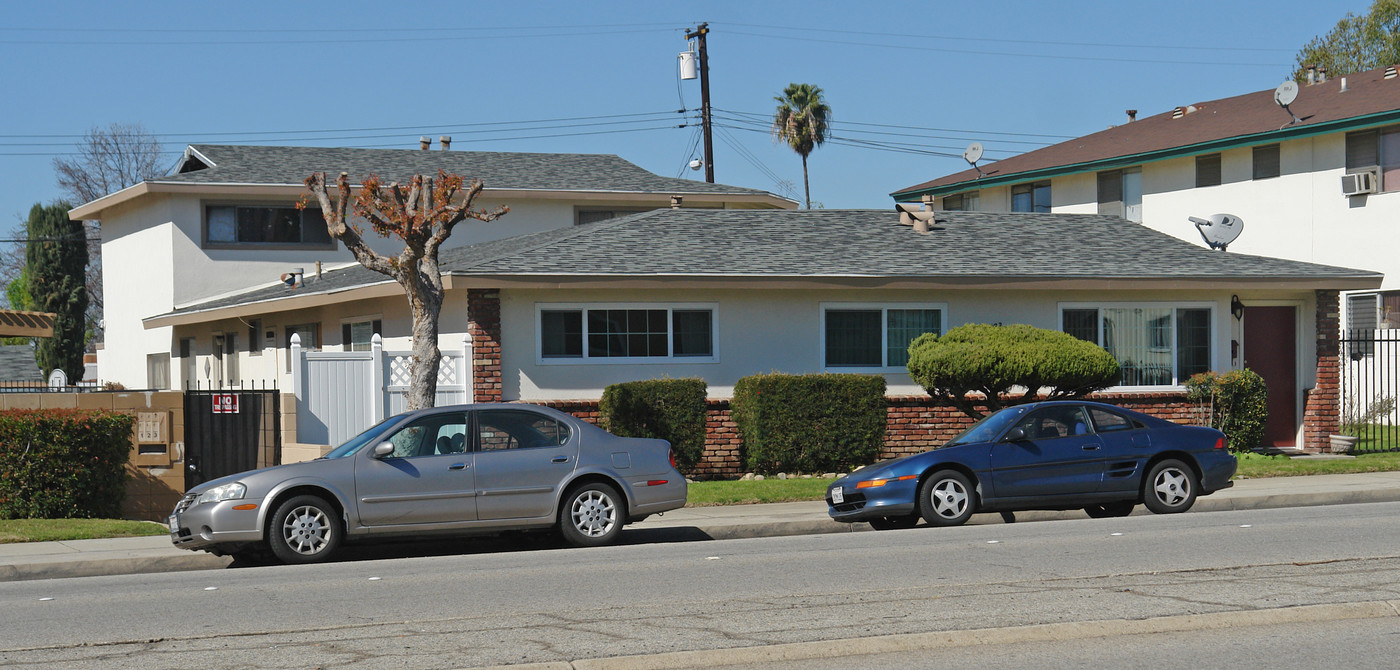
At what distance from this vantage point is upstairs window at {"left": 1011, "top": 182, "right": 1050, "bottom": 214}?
1442 inches

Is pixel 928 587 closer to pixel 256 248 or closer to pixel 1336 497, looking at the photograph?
pixel 1336 497

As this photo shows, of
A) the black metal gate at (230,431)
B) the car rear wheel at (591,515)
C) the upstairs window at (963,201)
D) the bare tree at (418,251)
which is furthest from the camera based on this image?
the upstairs window at (963,201)

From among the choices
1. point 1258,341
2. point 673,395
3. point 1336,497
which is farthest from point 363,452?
point 1258,341

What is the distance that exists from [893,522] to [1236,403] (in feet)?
29.3

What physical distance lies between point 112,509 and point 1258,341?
59.0 feet

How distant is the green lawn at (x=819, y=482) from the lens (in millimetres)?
16578

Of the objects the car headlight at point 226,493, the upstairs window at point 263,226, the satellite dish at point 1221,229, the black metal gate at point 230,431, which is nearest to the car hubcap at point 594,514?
the car headlight at point 226,493

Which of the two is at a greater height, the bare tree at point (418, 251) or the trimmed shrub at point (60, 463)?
the bare tree at point (418, 251)

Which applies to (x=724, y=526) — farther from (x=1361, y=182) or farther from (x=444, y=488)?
(x=1361, y=182)

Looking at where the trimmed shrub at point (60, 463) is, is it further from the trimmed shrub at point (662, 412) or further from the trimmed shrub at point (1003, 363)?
the trimmed shrub at point (1003, 363)

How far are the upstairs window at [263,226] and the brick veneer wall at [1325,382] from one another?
65.6 ft

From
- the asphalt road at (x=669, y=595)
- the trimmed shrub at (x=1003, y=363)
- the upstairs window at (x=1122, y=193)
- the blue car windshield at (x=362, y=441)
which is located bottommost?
the asphalt road at (x=669, y=595)

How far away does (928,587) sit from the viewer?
30.7 feet

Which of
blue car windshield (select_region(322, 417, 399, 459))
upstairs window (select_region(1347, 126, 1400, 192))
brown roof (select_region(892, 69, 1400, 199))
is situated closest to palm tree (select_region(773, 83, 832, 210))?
brown roof (select_region(892, 69, 1400, 199))
